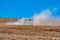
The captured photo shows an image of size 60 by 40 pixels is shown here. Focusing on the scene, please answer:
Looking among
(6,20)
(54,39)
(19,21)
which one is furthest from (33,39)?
(6,20)

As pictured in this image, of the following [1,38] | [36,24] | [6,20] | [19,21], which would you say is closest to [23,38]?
[1,38]

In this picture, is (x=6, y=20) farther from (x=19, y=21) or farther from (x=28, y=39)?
(x=28, y=39)

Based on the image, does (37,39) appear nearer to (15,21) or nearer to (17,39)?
(17,39)

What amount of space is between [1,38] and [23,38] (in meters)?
1.95

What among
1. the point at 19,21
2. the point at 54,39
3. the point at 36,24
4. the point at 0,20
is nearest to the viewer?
the point at 54,39

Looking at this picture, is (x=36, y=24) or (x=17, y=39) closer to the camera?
(x=17, y=39)

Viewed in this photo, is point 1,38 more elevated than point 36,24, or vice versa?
point 36,24

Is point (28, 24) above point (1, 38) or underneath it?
above

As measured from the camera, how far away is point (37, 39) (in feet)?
Answer: 64.0

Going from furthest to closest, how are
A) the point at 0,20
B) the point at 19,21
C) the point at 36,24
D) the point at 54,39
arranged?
the point at 0,20 < the point at 19,21 < the point at 36,24 < the point at 54,39

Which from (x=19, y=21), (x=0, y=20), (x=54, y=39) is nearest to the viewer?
(x=54, y=39)

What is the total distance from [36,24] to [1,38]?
464 inches

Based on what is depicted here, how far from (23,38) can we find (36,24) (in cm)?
1160

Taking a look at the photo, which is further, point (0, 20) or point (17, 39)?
point (0, 20)
